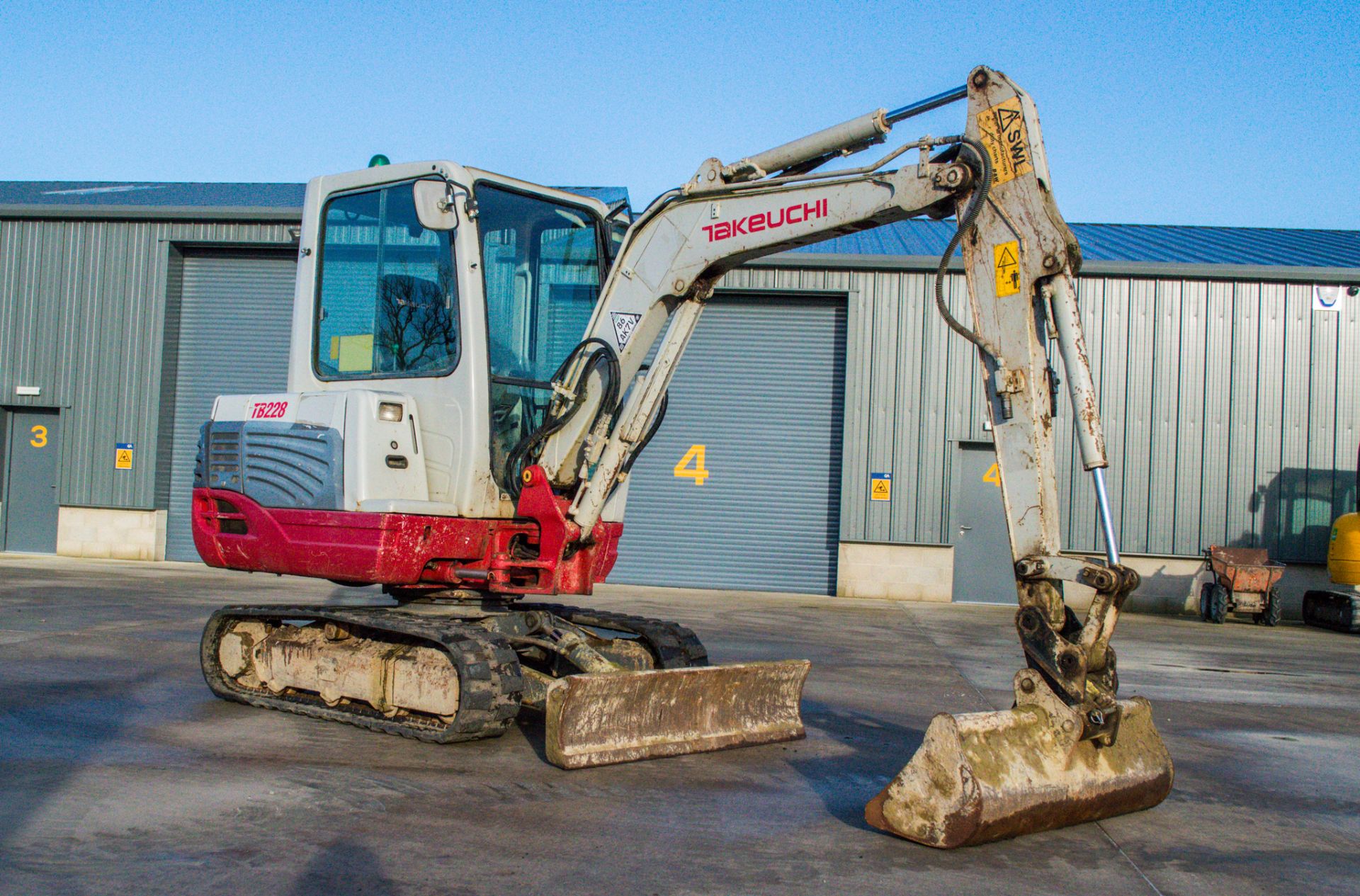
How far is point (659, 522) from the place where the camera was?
18.8 metres

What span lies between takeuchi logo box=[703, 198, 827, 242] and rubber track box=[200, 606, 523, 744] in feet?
8.38

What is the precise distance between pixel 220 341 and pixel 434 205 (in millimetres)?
14622

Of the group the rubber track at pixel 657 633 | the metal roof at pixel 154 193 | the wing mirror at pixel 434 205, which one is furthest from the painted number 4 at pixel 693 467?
the wing mirror at pixel 434 205

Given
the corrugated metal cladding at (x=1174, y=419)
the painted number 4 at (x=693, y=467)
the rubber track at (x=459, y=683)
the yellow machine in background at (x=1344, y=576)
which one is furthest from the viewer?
the painted number 4 at (x=693, y=467)

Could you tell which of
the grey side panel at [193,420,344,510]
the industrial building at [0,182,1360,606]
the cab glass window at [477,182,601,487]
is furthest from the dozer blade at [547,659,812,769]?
the industrial building at [0,182,1360,606]

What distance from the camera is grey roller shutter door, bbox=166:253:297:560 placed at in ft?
63.3

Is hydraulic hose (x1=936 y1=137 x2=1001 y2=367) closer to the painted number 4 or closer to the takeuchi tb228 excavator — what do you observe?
the takeuchi tb228 excavator

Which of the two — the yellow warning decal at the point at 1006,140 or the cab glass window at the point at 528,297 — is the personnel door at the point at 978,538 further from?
the yellow warning decal at the point at 1006,140

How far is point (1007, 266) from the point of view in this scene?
5.25 meters

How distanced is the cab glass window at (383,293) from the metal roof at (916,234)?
9.33 meters

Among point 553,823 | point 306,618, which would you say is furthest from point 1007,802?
point 306,618

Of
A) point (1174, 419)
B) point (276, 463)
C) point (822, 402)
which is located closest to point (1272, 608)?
point (1174, 419)

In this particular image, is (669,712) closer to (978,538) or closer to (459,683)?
(459,683)

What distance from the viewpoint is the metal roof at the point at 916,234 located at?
61.6 ft
